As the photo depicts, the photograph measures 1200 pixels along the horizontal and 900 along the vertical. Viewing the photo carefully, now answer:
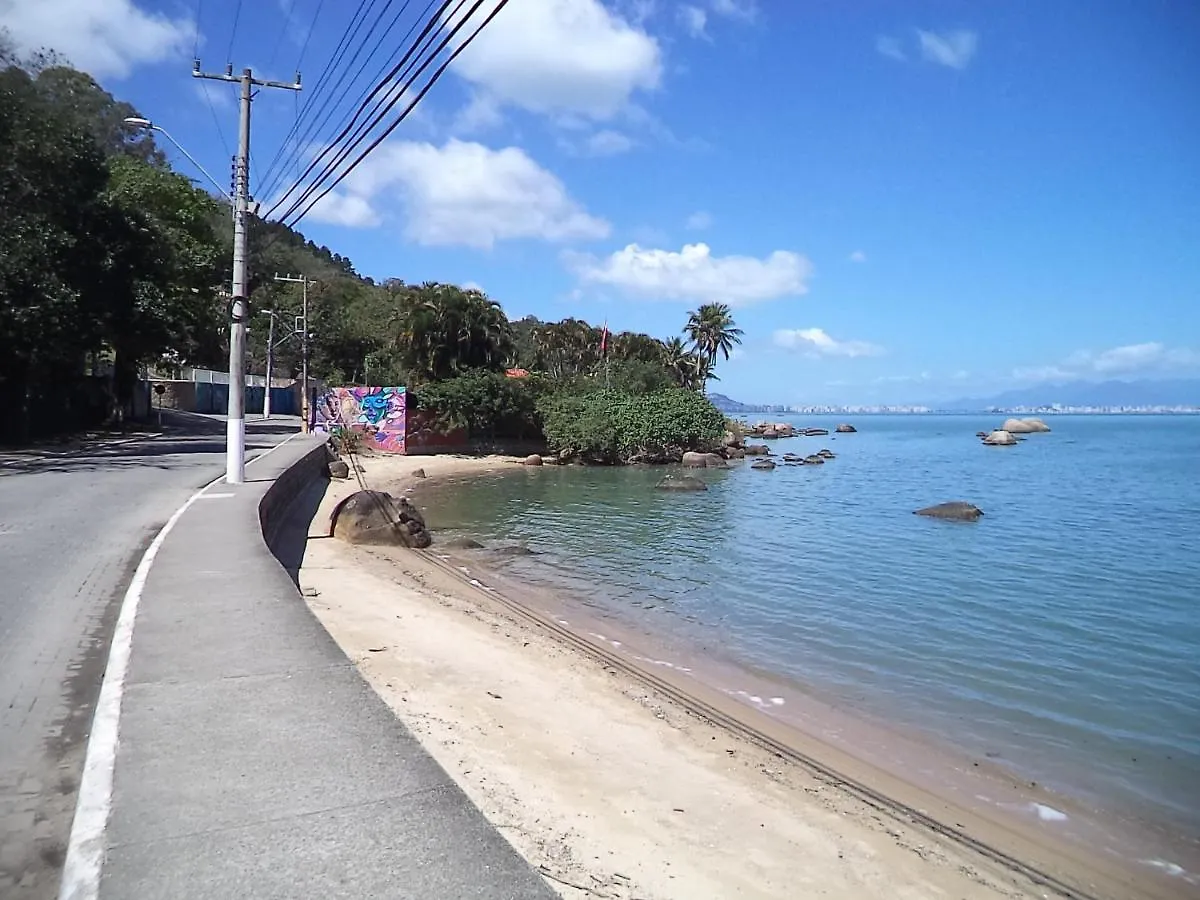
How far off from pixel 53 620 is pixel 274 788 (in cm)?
529

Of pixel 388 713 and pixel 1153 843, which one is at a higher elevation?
pixel 388 713

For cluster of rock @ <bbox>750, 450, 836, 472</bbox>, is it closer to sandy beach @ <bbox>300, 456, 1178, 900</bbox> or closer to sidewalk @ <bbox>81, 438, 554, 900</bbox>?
sandy beach @ <bbox>300, 456, 1178, 900</bbox>

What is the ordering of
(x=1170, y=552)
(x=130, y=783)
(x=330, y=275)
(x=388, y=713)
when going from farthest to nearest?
(x=330, y=275) → (x=1170, y=552) → (x=388, y=713) → (x=130, y=783)

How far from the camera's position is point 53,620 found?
847 cm

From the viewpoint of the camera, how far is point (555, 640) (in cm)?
1227

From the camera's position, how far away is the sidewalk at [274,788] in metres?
3.69

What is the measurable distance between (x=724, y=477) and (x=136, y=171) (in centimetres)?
3154

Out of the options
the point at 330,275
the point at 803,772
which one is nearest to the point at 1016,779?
the point at 803,772

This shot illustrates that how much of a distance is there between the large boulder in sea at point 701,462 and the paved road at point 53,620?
32386mm

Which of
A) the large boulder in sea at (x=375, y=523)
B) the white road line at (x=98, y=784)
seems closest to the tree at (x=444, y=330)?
the large boulder in sea at (x=375, y=523)

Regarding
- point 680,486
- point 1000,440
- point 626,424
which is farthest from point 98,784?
point 1000,440

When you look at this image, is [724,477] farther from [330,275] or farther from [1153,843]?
[330,275]

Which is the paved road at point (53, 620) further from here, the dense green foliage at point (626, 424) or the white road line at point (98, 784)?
the dense green foliage at point (626, 424)

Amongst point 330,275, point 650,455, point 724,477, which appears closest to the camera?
point 724,477
